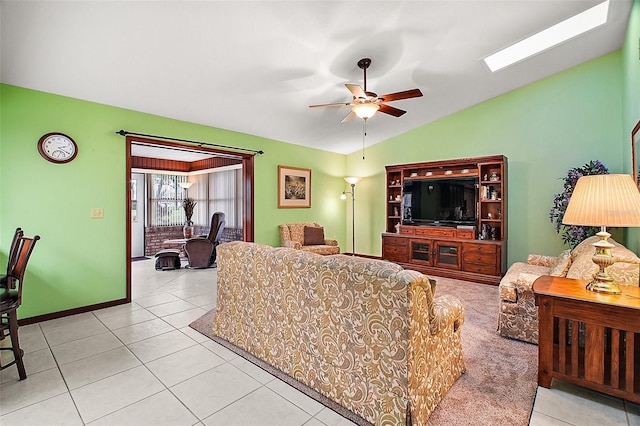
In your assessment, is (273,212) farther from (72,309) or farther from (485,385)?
(485,385)

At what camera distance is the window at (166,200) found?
26.6ft

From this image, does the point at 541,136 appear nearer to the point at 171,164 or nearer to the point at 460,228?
the point at 460,228

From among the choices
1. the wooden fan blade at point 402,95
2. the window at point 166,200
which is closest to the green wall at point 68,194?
the wooden fan blade at point 402,95

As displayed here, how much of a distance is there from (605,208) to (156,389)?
3.29m

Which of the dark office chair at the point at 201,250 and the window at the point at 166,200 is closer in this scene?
the dark office chair at the point at 201,250

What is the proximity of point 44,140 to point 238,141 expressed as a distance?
8.48 feet

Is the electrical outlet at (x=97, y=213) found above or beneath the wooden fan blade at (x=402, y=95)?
beneath

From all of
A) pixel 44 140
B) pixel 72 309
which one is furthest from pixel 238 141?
pixel 72 309

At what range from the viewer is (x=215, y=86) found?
3793mm

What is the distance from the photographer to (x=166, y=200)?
8.40m

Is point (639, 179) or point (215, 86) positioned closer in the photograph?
point (639, 179)

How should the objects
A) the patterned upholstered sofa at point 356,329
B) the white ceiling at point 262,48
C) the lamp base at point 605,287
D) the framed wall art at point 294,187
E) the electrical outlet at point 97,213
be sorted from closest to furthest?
the patterned upholstered sofa at point 356,329
the lamp base at point 605,287
the white ceiling at point 262,48
the electrical outlet at point 97,213
the framed wall art at point 294,187

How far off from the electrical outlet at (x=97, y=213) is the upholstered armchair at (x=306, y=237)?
2967 mm

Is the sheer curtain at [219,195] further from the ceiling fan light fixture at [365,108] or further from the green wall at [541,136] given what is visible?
the ceiling fan light fixture at [365,108]
